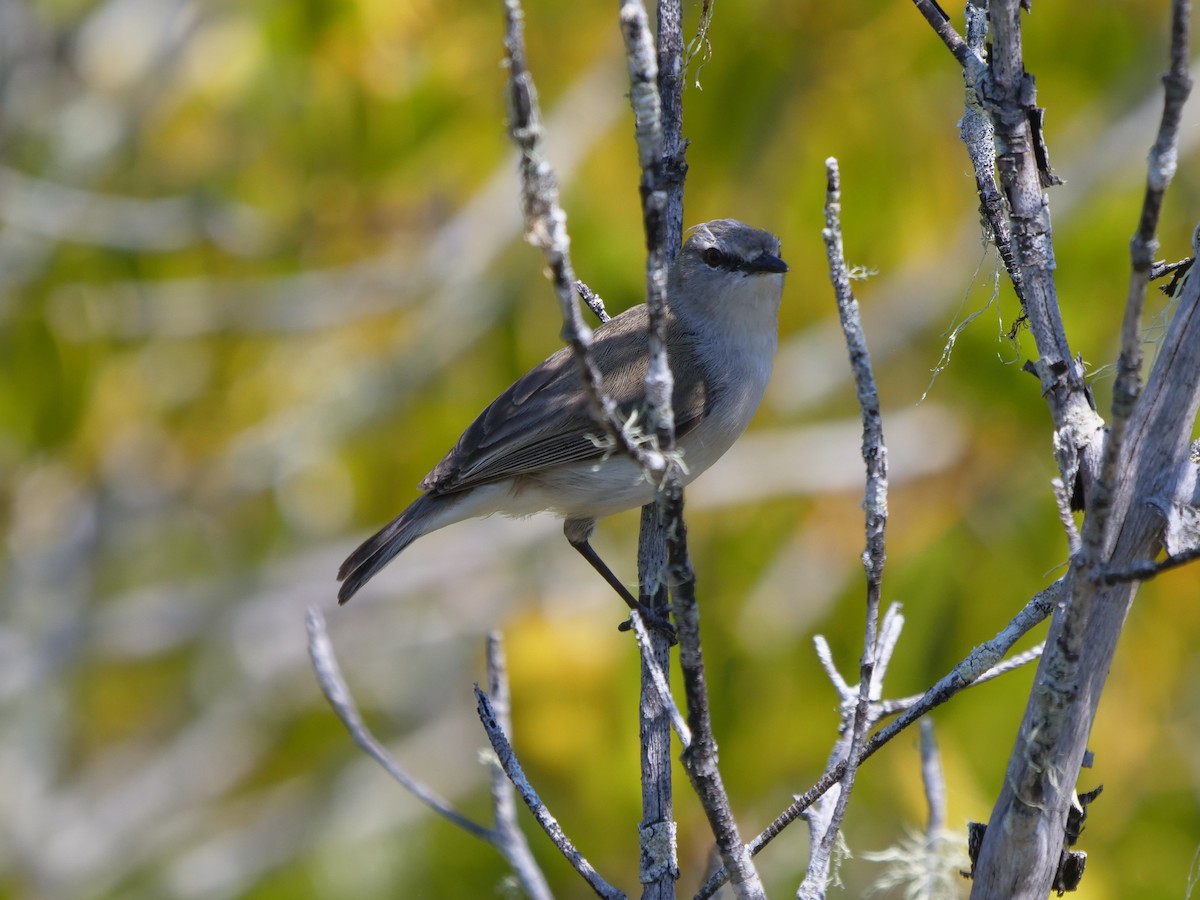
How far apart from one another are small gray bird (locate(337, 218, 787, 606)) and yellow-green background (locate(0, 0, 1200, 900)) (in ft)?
1.93

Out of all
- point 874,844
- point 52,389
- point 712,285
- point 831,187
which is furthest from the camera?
point 52,389

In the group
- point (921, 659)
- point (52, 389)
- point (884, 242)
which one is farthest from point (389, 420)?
point (921, 659)

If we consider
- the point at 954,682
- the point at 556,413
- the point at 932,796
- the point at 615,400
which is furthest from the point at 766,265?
the point at 954,682

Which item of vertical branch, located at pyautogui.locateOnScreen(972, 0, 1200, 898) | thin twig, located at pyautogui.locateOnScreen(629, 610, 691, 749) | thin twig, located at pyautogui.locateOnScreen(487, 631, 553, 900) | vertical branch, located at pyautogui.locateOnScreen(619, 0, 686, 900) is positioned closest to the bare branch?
thin twig, located at pyautogui.locateOnScreen(487, 631, 553, 900)

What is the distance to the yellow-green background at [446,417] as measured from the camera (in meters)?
4.16

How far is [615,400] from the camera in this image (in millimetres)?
3648

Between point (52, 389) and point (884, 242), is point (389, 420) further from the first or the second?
point (884, 242)

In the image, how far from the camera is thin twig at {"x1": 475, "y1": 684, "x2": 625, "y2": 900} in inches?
79.4

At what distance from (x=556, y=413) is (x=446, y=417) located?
1448 millimetres

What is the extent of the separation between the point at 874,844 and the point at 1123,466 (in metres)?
3.35

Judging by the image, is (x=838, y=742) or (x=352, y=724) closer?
(x=838, y=742)

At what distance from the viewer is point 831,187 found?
171cm

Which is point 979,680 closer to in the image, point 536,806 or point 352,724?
point 536,806

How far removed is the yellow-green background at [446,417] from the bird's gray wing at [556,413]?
71cm
